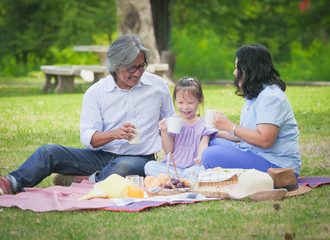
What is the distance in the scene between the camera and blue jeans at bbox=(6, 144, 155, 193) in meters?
5.00

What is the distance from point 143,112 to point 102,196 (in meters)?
1.06

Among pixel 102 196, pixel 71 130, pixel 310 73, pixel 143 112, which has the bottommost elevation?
pixel 310 73

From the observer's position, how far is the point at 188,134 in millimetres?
5570

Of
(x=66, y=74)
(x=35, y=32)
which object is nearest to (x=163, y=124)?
(x=66, y=74)

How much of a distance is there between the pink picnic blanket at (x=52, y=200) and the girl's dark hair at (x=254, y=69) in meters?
1.49

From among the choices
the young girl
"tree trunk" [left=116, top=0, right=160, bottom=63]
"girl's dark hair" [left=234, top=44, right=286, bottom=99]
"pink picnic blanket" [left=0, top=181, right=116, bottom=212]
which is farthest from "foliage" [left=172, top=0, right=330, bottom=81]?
"pink picnic blanket" [left=0, top=181, right=116, bottom=212]

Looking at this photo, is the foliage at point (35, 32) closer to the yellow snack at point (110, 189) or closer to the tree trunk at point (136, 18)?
the tree trunk at point (136, 18)

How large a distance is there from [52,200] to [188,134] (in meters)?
1.59

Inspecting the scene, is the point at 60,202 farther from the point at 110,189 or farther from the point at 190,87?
the point at 190,87

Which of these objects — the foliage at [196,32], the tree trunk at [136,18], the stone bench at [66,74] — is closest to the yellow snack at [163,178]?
the stone bench at [66,74]

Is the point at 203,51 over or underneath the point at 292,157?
underneath

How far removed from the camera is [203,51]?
22.1 meters

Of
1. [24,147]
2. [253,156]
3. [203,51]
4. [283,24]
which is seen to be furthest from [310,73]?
[253,156]

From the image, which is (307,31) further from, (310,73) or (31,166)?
(31,166)
